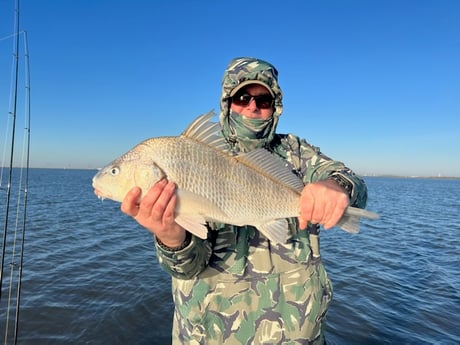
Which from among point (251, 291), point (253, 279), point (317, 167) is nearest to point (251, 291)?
point (251, 291)

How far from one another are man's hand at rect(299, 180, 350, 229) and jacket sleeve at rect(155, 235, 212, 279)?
3.06 feet

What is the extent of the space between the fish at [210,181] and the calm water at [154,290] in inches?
249

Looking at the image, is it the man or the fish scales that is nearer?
A: the fish scales

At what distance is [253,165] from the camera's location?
2.74m

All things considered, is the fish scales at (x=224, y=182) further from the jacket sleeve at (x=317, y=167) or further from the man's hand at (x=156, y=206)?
the jacket sleeve at (x=317, y=167)

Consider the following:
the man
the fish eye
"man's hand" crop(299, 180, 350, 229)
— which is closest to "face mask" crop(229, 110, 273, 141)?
the man

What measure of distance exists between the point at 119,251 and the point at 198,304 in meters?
12.7

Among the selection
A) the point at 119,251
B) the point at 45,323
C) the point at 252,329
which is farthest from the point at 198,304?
the point at 119,251

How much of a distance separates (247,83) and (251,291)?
2.27 meters

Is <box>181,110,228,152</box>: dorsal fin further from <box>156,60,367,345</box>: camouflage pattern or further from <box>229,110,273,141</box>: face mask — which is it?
<box>229,110,273,141</box>: face mask

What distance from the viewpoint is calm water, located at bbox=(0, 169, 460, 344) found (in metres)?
7.98

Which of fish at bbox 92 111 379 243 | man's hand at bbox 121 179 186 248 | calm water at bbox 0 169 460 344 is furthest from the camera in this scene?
calm water at bbox 0 169 460 344

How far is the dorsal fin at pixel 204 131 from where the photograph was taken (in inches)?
104

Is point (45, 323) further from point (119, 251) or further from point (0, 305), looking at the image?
point (119, 251)
